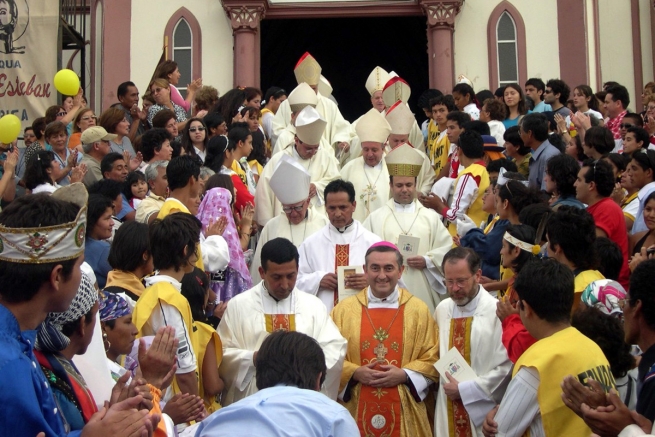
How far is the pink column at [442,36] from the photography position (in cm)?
1567

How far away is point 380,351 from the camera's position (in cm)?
625

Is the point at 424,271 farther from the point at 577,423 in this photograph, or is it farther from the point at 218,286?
the point at 577,423

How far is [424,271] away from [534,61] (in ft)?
29.5

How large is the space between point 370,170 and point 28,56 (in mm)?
5538

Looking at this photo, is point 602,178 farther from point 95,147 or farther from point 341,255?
point 95,147

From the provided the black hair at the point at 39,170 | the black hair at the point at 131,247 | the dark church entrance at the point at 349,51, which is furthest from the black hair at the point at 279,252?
the dark church entrance at the point at 349,51

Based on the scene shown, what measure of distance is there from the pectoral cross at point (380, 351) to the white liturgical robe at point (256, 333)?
13.2 inches

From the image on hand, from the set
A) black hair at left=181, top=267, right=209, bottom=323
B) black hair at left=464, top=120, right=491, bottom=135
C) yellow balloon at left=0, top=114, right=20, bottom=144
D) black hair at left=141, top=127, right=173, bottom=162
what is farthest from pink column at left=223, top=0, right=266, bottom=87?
black hair at left=181, top=267, right=209, bottom=323

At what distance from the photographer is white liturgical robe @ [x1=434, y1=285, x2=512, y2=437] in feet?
18.9

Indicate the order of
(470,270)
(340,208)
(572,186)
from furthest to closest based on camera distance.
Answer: (340,208) < (572,186) < (470,270)

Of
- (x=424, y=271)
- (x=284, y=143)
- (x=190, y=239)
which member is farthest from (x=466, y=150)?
(x=190, y=239)

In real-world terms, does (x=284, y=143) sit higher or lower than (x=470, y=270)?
higher

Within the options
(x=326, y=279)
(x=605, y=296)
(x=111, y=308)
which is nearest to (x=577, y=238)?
(x=605, y=296)

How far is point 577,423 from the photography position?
13.6 ft
